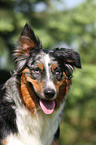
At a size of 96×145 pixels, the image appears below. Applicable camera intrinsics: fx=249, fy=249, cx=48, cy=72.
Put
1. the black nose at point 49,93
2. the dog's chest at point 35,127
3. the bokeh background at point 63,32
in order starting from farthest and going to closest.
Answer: the bokeh background at point 63,32
the dog's chest at point 35,127
the black nose at point 49,93

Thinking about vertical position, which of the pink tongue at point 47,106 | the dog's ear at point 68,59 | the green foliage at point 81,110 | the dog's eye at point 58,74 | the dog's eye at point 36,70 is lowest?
the green foliage at point 81,110

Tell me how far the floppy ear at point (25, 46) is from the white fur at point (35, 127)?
0.75 meters

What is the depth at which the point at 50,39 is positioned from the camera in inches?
410

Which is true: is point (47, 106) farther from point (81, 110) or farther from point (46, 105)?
point (81, 110)

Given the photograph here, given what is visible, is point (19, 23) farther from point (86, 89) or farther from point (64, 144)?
point (64, 144)

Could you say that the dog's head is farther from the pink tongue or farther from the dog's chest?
the dog's chest

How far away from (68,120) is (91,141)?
2.21 meters

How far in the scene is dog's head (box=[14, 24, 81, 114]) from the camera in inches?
143

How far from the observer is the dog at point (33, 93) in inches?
147

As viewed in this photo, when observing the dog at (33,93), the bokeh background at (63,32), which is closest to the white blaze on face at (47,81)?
the dog at (33,93)

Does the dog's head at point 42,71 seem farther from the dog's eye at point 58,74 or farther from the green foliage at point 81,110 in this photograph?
the green foliage at point 81,110

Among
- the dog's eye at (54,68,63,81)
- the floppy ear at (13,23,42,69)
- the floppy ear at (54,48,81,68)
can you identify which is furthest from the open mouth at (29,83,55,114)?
the floppy ear at (54,48,81,68)

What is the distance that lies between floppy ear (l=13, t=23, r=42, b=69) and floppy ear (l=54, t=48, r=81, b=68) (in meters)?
0.37

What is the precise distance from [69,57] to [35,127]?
1263 millimetres
